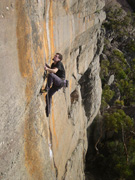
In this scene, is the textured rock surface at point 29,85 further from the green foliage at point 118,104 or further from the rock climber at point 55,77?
the green foliage at point 118,104

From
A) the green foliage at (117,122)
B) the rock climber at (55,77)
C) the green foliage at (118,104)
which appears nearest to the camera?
the rock climber at (55,77)

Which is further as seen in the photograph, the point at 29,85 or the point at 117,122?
the point at 117,122

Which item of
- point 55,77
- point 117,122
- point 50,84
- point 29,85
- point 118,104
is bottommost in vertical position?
point 118,104

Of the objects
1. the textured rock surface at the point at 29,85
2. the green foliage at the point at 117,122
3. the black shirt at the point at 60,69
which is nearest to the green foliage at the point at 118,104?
the green foliage at the point at 117,122

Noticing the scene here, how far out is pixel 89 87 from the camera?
11.2 meters

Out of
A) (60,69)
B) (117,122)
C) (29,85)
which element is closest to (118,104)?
(117,122)

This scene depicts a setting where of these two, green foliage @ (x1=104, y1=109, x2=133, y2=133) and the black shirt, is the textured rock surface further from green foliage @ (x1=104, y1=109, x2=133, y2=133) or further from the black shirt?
green foliage @ (x1=104, y1=109, x2=133, y2=133)

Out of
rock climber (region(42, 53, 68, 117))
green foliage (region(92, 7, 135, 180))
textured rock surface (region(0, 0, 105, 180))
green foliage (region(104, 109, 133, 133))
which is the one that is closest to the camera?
textured rock surface (region(0, 0, 105, 180))

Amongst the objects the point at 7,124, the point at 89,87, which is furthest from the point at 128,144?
the point at 7,124

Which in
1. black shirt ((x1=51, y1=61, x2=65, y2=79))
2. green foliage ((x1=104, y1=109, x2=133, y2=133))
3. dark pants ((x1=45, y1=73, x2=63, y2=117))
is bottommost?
green foliage ((x1=104, y1=109, x2=133, y2=133))

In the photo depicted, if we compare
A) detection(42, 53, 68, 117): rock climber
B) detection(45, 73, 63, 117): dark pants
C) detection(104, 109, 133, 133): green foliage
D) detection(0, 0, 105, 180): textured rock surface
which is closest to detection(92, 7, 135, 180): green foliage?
detection(104, 109, 133, 133): green foliage

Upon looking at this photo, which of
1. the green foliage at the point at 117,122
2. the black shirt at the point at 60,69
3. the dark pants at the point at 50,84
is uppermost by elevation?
the black shirt at the point at 60,69

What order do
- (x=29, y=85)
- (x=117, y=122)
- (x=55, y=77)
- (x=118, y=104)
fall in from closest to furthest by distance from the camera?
(x=29, y=85) → (x=55, y=77) → (x=117, y=122) → (x=118, y=104)

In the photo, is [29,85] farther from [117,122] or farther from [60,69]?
[117,122]
